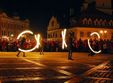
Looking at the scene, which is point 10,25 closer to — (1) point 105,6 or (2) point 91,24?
(1) point 105,6

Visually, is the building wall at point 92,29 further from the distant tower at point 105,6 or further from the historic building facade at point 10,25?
the historic building facade at point 10,25

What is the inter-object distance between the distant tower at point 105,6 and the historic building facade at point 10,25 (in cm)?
2689

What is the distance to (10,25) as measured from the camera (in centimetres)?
10581

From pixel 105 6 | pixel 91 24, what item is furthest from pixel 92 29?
pixel 105 6

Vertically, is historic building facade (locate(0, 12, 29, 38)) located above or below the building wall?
above

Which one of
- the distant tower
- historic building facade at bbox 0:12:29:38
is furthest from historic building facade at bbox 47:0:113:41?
historic building facade at bbox 0:12:29:38

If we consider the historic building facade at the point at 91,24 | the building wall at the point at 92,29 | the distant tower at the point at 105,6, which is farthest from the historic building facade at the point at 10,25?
the distant tower at the point at 105,6

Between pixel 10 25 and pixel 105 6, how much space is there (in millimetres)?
32349

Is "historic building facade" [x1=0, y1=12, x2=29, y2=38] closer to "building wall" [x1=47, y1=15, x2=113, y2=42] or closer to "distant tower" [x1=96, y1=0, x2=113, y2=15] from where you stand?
"building wall" [x1=47, y1=15, x2=113, y2=42]

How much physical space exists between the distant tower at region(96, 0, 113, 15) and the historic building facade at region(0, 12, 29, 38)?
26.9 meters

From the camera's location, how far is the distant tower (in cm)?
8569

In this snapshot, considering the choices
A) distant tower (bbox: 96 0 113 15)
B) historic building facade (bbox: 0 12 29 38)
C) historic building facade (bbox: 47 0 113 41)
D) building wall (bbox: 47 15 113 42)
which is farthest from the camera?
historic building facade (bbox: 0 12 29 38)

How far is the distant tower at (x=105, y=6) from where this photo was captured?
85.7 meters

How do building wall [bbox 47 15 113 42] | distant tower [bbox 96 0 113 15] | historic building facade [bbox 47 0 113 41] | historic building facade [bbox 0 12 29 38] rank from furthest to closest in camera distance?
1. historic building facade [bbox 0 12 29 38]
2. distant tower [bbox 96 0 113 15]
3. historic building facade [bbox 47 0 113 41]
4. building wall [bbox 47 15 113 42]
